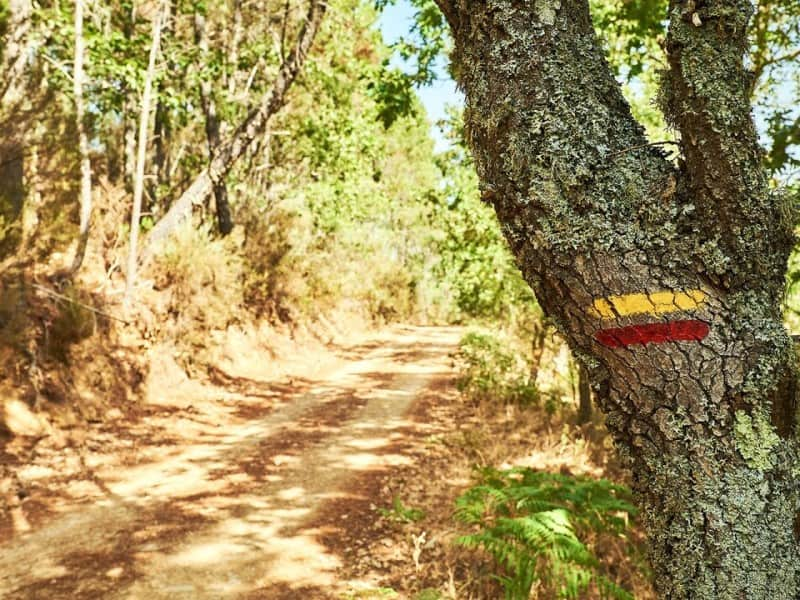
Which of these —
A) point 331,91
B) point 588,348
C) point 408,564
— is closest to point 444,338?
point 331,91

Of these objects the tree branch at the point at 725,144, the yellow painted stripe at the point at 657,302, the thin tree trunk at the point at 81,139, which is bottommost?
the yellow painted stripe at the point at 657,302

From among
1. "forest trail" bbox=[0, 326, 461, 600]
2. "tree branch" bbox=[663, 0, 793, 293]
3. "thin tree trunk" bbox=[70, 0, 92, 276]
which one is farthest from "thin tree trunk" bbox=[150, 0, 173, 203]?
"tree branch" bbox=[663, 0, 793, 293]

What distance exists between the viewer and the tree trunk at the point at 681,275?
4.53ft

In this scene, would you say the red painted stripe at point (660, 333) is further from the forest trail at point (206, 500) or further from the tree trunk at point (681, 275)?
the forest trail at point (206, 500)

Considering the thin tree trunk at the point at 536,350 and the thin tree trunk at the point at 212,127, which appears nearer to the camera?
the thin tree trunk at the point at 536,350

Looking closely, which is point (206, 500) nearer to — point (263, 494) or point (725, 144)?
point (263, 494)

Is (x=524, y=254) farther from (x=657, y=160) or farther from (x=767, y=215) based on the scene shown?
(x=767, y=215)

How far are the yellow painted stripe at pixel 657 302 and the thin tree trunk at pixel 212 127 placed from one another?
1145 cm

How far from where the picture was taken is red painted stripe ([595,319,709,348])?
4.53 feet

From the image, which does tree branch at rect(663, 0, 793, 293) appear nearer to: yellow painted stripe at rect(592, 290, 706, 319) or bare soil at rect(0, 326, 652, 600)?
yellow painted stripe at rect(592, 290, 706, 319)

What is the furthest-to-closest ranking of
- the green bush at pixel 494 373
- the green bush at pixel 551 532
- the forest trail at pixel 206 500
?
the green bush at pixel 494 373
the forest trail at pixel 206 500
the green bush at pixel 551 532

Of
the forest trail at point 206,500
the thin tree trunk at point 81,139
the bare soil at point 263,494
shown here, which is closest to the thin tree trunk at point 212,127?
the thin tree trunk at point 81,139

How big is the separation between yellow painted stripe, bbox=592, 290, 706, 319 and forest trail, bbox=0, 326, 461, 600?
370 cm

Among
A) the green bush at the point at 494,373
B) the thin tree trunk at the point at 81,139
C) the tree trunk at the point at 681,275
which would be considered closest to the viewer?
the tree trunk at the point at 681,275
